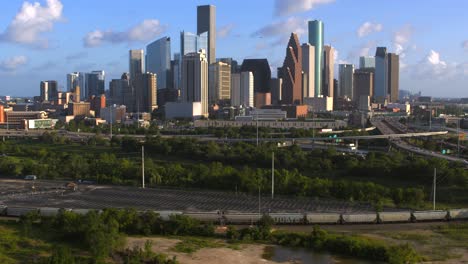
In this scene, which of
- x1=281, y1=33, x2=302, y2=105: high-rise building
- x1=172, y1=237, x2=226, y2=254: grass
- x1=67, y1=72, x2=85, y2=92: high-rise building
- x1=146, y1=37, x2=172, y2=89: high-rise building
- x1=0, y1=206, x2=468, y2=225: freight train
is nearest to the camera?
x1=172, y1=237, x2=226, y2=254: grass

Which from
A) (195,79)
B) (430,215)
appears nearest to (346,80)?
(195,79)

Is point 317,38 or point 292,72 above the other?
point 317,38

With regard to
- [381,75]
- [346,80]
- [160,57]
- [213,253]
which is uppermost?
[160,57]

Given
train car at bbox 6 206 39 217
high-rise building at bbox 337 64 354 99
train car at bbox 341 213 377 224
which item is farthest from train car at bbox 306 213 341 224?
high-rise building at bbox 337 64 354 99

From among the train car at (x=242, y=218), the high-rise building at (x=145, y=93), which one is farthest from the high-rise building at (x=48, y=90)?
the train car at (x=242, y=218)

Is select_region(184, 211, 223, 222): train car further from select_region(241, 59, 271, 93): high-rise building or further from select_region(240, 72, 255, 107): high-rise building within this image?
select_region(241, 59, 271, 93): high-rise building

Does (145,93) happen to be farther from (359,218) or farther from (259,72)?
(359,218)
